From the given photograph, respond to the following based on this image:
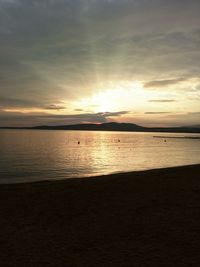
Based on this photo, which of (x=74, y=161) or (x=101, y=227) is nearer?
(x=101, y=227)

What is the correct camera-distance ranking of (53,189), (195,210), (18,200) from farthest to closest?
(53,189) → (18,200) → (195,210)

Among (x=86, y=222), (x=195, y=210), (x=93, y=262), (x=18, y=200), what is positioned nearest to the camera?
(x=93, y=262)

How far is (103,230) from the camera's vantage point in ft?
29.7

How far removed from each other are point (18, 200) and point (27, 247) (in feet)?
20.4

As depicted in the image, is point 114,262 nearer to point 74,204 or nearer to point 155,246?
point 155,246

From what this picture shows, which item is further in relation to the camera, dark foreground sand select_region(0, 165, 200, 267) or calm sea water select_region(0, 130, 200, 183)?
calm sea water select_region(0, 130, 200, 183)

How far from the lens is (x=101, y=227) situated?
9.37m

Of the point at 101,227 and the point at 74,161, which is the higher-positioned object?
the point at 101,227

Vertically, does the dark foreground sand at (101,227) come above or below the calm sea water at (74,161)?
above

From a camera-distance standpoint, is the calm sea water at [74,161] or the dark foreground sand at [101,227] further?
the calm sea water at [74,161]

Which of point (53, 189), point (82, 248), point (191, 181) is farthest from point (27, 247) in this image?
point (191, 181)

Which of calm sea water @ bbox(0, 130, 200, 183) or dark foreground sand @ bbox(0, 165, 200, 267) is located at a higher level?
dark foreground sand @ bbox(0, 165, 200, 267)

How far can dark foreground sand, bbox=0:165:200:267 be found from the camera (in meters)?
7.01

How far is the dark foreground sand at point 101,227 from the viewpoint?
701cm
